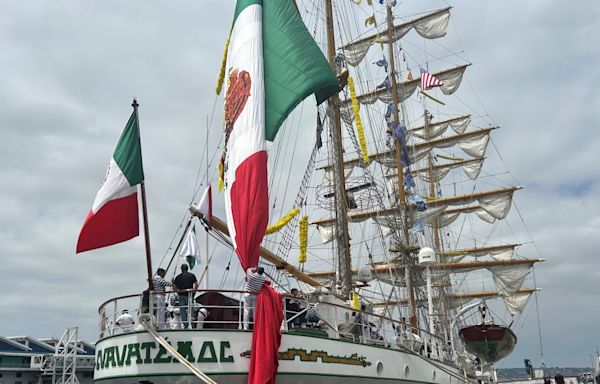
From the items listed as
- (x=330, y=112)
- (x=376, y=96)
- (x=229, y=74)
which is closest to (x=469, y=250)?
(x=376, y=96)

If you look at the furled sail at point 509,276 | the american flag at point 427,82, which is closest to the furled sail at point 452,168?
the furled sail at point 509,276

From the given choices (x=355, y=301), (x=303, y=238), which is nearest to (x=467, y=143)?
(x=303, y=238)

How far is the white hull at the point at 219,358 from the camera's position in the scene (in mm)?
10852

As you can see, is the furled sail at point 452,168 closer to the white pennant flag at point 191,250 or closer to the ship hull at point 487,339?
the ship hull at point 487,339

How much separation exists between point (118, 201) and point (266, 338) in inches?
163

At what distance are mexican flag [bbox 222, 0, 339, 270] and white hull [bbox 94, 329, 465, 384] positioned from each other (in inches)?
68.7

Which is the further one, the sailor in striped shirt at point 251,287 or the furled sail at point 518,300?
the furled sail at point 518,300

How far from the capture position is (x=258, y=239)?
11828mm

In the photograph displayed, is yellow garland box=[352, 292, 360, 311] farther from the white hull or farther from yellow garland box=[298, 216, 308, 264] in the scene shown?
the white hull

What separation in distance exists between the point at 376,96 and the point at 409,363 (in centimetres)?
3147

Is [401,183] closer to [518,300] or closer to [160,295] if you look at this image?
[518,300]

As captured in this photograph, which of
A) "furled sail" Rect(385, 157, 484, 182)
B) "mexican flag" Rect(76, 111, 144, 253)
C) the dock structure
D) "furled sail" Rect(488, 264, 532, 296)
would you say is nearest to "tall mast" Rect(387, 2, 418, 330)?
"mexican flag" Rect(76, 111, 144, 253)

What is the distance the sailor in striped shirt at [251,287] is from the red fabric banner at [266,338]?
14 centimetres

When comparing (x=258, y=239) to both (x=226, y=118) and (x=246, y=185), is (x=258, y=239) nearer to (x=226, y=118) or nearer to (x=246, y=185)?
(x=246, y=185)
